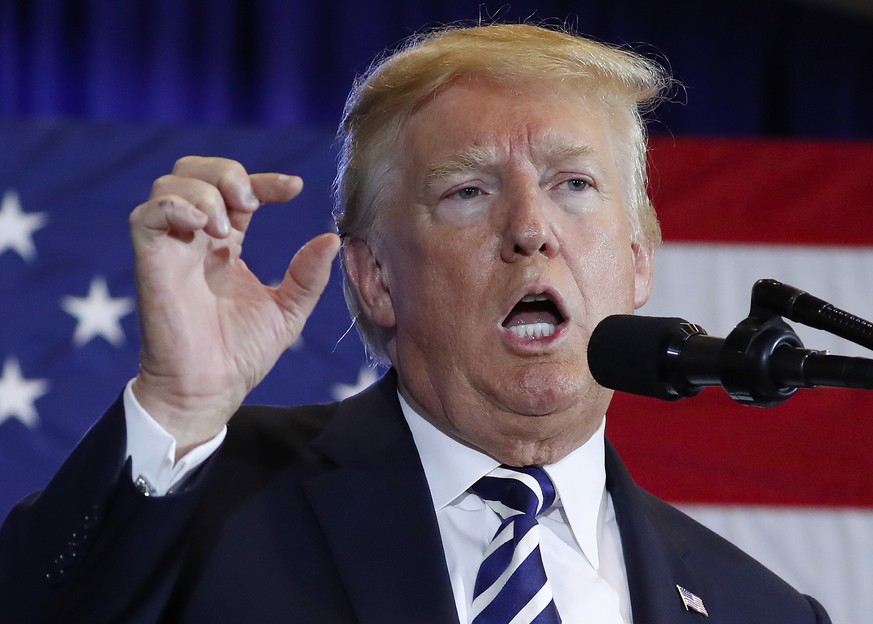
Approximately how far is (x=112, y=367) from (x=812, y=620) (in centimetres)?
161

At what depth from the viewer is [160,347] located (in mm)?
1303

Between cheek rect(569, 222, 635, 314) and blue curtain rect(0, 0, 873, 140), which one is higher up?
cheek rect(569, 222, 635, 314)

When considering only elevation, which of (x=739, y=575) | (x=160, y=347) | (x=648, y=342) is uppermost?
(x=648, y=342)

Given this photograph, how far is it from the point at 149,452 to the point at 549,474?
660mm

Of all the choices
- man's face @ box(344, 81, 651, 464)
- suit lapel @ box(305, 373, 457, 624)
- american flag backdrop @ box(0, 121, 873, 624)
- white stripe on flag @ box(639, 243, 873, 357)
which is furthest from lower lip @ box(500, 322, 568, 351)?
white stripe on flag @ box(639, 243, 873, 357)

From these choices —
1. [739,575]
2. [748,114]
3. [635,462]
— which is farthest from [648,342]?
[748,114]

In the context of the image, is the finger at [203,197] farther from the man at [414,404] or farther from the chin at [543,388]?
the chin at [543,388]

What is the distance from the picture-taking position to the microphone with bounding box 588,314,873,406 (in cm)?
102

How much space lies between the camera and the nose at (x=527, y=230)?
168 cm

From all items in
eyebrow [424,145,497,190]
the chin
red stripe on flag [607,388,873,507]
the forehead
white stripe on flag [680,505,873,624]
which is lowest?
white stripe on flag [680,505,873,624]

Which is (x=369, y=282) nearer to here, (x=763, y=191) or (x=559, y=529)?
(x=559, y=529)

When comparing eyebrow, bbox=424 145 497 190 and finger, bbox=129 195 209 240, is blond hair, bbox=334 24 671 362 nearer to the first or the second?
eyebrow, bbox=424 145 497 190

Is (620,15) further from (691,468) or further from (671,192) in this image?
(691,468)

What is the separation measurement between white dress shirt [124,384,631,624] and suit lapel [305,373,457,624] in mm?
47
